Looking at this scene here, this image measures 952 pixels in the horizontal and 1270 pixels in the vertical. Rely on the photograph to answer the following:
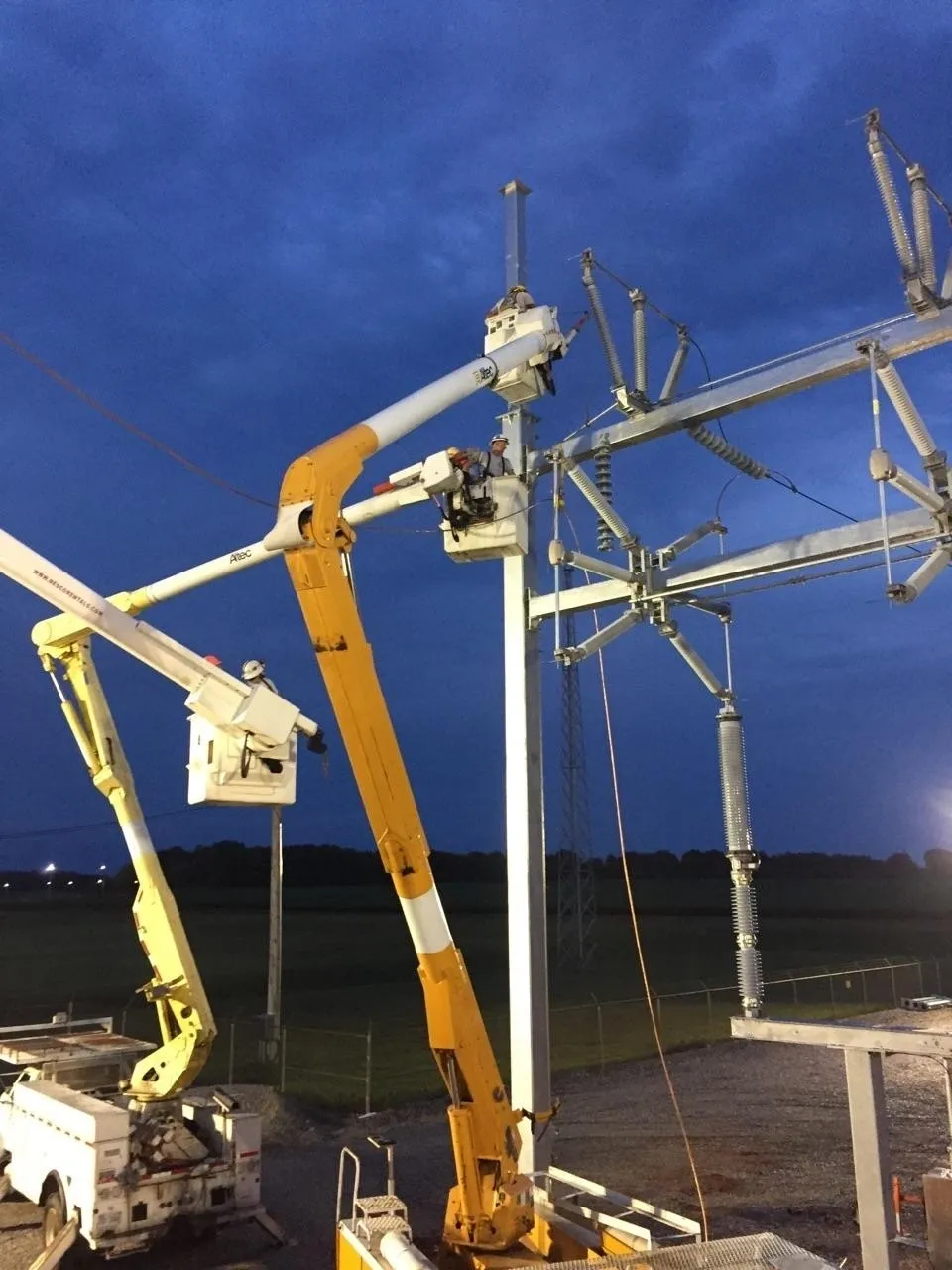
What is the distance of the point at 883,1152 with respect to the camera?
5.17 meters

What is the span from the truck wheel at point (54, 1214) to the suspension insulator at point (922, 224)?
11.8 metres

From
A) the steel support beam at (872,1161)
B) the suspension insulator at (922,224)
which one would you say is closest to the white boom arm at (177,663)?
the steel support beam at (872,1161)

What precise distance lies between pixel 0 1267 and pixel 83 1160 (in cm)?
171

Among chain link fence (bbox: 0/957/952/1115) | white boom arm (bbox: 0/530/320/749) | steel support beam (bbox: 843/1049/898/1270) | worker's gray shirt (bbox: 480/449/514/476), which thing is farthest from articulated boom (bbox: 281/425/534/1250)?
chain link fence (bbox: 0/957/952/1115)

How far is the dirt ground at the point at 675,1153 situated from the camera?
35.6 ft

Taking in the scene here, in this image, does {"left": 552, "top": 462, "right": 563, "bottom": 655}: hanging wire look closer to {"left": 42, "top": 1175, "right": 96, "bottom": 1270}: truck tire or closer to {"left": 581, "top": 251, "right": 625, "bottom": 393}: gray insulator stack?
{"left": 581, "top": 251, "right": 625, "bottom": 393}: gray insulator stack

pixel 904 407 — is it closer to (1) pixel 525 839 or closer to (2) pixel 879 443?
(2) pixel 879 443

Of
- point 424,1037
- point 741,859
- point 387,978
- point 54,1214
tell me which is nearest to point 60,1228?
point 54,1214

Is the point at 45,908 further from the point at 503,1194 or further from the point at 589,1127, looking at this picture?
the point at 503,1194

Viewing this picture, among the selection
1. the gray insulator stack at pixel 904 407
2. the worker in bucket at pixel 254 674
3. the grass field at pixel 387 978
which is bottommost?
the grass field at pixel 387 978

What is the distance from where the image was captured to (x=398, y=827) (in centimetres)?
759

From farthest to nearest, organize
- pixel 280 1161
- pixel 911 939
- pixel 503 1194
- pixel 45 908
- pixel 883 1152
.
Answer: pixel 45 908 < pixel 911 939 < pixel 280 1161 < pixel 503 1194 < pixel 883 1152

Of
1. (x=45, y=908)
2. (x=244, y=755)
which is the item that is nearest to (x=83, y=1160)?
(x=244, y=755)

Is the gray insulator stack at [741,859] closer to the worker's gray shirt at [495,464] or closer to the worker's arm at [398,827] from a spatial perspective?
the worker's arm at [398,827]
